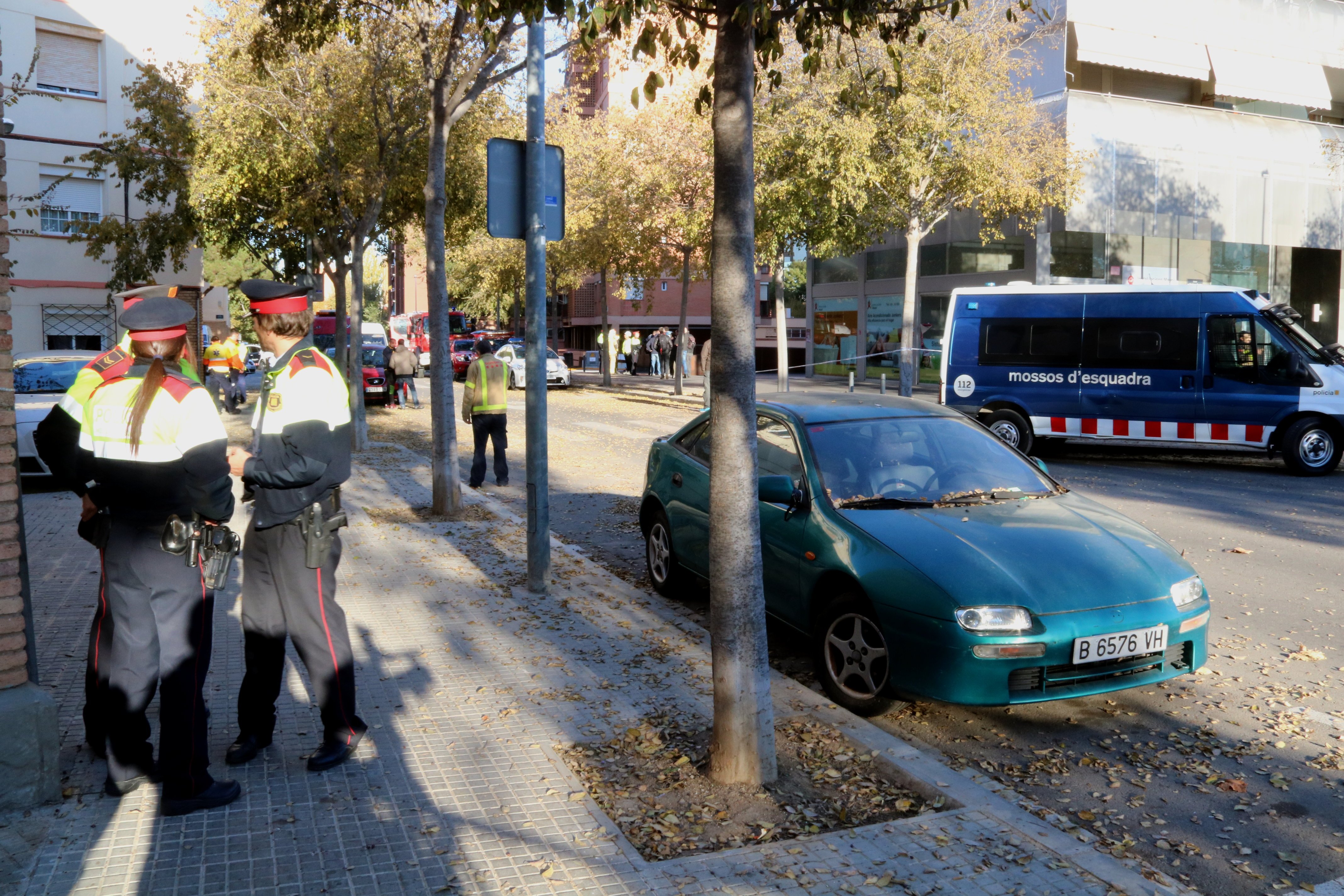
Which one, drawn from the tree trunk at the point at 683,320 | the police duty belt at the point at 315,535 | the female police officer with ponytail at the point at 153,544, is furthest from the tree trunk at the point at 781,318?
the female police officer with ponytail at the point at 153,544

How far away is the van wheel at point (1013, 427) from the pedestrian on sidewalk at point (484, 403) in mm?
7716

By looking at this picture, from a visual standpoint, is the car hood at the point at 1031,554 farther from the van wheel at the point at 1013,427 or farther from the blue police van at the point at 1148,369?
the van wheel at the point at 1013,427

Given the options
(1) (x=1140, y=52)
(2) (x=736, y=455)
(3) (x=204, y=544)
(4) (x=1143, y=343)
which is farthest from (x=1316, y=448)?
(1) (x=1140, y=52)

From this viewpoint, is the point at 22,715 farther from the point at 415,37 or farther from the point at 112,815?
the point at 415,37

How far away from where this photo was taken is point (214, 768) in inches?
171

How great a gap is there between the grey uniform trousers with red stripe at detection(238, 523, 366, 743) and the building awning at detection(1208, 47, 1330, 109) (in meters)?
30.6

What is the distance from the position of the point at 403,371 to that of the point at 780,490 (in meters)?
22.4

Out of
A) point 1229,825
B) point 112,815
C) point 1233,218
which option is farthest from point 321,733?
point 1233,218

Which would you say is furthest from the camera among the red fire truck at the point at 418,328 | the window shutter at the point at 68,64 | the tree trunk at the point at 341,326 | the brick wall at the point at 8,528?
the red fire truck at the point at 418,328

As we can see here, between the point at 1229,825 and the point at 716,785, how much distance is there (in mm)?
1914

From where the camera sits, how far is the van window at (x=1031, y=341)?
1608cm

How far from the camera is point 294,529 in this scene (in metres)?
4.28

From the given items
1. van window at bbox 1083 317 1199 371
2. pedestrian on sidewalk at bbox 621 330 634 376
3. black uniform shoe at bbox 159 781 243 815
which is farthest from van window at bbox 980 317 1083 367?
pedestrian on sidewalk at bbox 621 330 634 376

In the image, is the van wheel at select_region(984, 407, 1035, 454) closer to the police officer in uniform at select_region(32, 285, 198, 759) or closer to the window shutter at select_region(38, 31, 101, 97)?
the police officer in uniform at select_region(32, 285, 198, 759)
